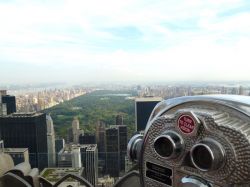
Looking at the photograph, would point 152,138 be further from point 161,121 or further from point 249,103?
point 249,103

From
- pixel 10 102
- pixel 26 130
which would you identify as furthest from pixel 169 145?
pixel 10 102

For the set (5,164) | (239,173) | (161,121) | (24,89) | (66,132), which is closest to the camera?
(239,173)

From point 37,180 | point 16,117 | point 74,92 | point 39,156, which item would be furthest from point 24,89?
point 37,180

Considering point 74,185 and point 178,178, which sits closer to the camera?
point 178,178

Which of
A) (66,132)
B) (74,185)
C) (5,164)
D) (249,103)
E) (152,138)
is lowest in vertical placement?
(66,132)

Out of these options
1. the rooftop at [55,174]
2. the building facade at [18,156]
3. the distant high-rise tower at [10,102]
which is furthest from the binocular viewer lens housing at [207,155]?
the distant high-rise tower at [10,102]

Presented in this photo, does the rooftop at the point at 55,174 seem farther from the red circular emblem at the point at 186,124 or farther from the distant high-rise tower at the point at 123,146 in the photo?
the red circular emblem at the point at 186,124

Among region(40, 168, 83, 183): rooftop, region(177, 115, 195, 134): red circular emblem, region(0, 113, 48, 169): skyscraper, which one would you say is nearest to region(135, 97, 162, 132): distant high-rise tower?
region(40, 168, 83, 183): rooftop
